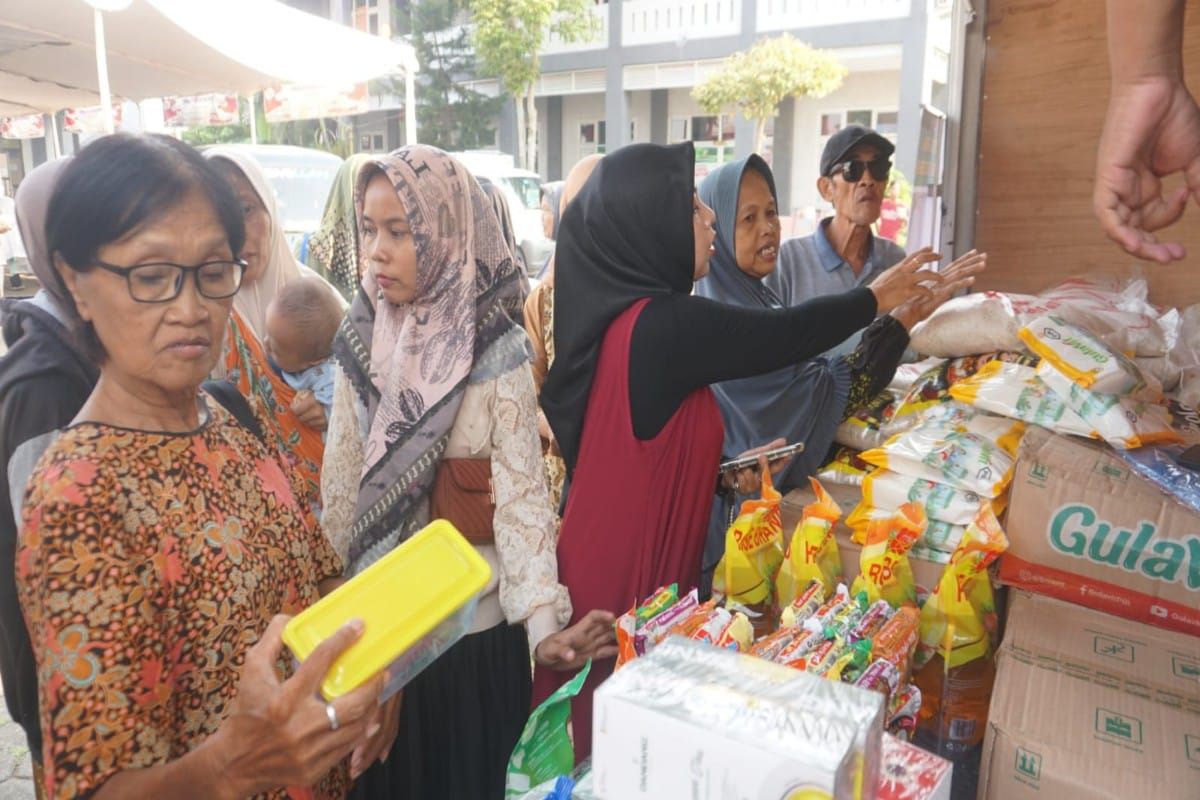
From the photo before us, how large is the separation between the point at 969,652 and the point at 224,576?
1.14m

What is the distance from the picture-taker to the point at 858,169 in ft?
9.41

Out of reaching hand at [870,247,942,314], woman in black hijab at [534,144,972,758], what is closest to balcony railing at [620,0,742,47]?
reaching hand at [870,247,942,314]

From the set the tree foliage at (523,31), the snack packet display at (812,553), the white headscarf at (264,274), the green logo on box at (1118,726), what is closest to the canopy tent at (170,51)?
the white headscarf at (264,274)

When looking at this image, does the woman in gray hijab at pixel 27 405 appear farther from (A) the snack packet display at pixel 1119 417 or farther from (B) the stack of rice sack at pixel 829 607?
(A) the snack packet display at pixel 1119 417

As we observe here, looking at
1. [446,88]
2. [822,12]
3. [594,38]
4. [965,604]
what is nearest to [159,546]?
[965,604]

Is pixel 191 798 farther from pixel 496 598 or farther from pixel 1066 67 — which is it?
pixel 1066 67

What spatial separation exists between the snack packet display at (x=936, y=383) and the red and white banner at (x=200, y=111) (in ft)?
67.6

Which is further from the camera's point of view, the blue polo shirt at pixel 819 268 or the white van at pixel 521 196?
the white van at pixel 521 196

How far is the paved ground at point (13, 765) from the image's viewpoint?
2557 mm

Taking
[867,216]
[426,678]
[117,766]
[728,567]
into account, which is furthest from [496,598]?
[867,216]

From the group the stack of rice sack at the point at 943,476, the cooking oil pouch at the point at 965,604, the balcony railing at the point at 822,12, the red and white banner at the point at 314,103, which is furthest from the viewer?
the red and white banner at the point at 314,103

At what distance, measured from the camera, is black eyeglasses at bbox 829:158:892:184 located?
2.86m

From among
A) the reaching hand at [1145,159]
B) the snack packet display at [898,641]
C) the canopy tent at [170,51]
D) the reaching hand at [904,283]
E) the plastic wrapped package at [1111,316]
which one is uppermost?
the canopy tent at [170,51]

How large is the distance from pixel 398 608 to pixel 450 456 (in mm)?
810
